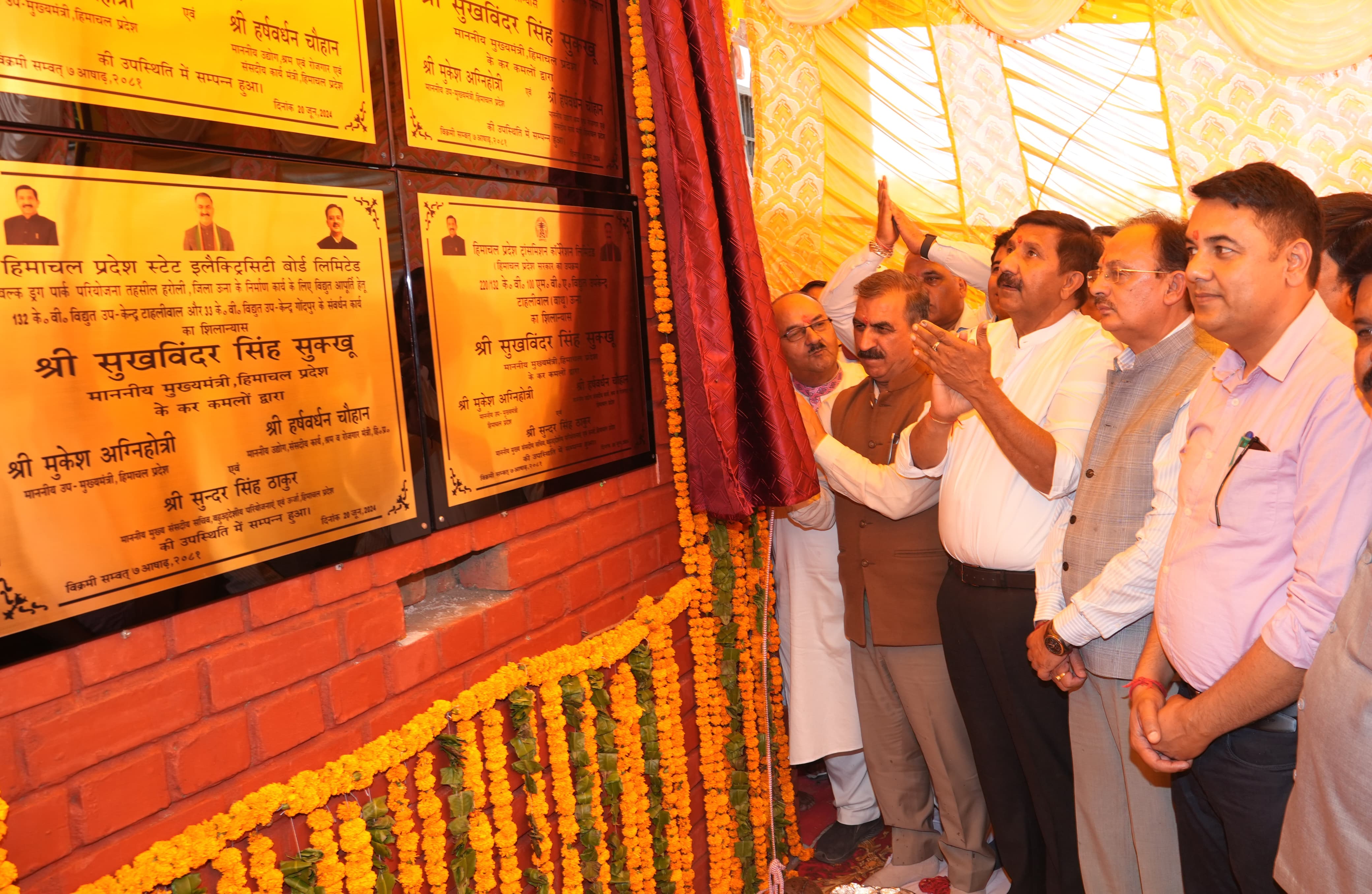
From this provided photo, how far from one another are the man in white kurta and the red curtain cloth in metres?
0.59

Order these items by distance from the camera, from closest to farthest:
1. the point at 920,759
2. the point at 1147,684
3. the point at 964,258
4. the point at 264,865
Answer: the point at 264,865, the point at 1147,684, the point at 920,759, the point at 964,258

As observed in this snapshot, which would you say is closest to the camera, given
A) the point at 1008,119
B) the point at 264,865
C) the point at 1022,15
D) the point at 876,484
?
the point at 264,865

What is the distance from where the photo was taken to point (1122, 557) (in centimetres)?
220

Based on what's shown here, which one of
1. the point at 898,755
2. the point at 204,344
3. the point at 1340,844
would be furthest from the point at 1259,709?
the point at 204,344

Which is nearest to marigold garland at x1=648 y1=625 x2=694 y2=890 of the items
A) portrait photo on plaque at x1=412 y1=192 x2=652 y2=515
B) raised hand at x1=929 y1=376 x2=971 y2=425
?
portrait photo on plaque at x1=412 y1=192 x2=652 y2=515

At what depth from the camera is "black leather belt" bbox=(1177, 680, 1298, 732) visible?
172 centimetres

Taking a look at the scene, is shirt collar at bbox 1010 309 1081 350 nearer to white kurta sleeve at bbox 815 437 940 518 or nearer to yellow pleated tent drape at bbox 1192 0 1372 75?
white kurta sleeve at bbox 815 437 940 518

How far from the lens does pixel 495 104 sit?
2.04m

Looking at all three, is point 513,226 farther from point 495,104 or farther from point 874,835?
point 874,835

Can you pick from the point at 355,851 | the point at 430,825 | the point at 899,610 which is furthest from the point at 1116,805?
the point at 355,851

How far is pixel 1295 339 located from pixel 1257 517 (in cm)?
33

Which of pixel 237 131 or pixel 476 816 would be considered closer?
pixel 237 131

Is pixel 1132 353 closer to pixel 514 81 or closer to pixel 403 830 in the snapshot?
pixel 514 81

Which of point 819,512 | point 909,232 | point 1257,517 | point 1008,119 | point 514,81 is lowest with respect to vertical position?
point 819,512
